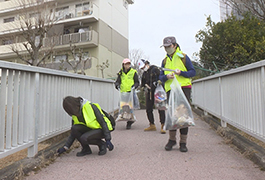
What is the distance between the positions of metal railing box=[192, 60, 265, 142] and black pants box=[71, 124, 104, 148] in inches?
85.9

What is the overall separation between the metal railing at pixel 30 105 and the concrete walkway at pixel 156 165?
442mm

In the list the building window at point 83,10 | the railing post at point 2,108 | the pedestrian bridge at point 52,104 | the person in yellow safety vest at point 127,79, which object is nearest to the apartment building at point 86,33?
the building window at point 83,10

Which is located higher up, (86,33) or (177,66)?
(86,33)

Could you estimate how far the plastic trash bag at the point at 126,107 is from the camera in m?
5.18

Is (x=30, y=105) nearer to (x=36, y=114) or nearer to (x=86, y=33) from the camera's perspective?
(x=36, y=114)

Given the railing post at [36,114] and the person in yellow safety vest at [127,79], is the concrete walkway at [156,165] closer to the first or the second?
the railing post at [36,114]

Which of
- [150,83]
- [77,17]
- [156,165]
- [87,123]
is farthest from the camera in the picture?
[77,17]

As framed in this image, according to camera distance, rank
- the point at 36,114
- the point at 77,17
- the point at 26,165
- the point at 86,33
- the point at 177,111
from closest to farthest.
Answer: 1. the point at 26,165
2. the point at 36,114
3. the point at 177,111
4. the point at 86,33
5. the point at 77,17

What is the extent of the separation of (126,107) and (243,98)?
103 inches

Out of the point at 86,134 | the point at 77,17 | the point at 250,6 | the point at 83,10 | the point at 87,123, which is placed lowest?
the point at 86,134

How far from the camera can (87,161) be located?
9.96 feet

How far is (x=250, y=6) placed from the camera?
33.4 ft

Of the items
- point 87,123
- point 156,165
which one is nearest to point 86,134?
point 87,123

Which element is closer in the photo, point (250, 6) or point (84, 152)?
point (84, 152)
